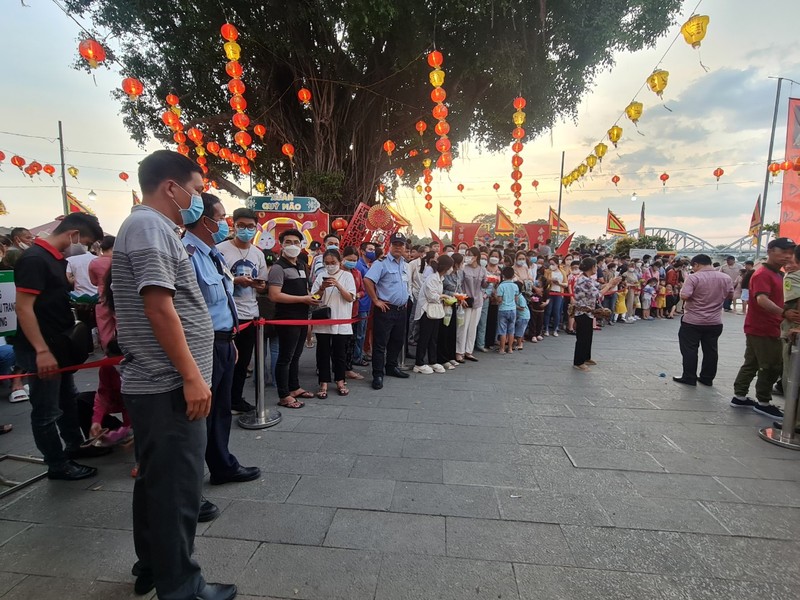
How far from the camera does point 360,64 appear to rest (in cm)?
1233

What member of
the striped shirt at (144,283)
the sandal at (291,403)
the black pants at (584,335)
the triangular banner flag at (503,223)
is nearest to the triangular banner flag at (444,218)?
the triangular banner flag at (503,223)

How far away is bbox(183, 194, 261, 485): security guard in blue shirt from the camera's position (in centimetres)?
228

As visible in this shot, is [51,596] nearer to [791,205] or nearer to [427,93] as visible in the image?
[791,205]

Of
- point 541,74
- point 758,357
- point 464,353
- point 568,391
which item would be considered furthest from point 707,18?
point 541,74

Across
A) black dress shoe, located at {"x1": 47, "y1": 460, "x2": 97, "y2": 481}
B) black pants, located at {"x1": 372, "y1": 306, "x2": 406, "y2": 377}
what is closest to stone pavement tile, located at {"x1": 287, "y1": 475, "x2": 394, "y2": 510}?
black dress shoe, located at {"x1": 47, "y1": 460, "x2": 97, "y2": 481}

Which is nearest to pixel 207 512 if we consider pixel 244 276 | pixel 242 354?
pixel 242 354

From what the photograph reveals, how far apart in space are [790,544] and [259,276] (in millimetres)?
4382

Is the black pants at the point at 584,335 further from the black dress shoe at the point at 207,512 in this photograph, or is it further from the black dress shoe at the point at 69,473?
the black dress shoe at the point at 69,473

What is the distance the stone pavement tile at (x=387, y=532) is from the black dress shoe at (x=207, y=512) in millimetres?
726

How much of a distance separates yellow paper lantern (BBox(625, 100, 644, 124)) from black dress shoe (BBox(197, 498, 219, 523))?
8595 millimetres

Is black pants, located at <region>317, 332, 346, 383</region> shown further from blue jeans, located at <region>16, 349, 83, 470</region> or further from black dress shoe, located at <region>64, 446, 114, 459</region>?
blue jeans, located at <region>16, 349, 83, 470</region>

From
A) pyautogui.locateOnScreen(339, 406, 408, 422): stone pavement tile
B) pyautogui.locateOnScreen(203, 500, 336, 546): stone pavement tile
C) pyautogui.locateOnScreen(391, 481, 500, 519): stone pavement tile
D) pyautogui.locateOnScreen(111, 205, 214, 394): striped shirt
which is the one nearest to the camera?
pyautogui.locateOnScreen(111, 205, 214, 394): striped shirt

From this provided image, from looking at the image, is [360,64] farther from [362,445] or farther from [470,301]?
[362,445]

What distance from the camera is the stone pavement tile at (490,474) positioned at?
9.00 feet
